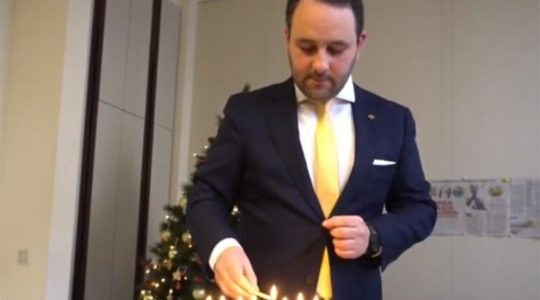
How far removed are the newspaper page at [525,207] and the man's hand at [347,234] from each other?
343 cm

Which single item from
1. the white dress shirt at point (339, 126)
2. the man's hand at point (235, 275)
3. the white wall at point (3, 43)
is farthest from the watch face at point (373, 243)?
the white wall at point (3, 43)

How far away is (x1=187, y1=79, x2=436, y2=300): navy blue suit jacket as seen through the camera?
44.4 inches

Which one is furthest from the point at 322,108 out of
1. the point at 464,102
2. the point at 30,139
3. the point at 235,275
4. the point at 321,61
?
the point at 464,102

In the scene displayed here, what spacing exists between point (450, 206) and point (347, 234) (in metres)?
3.53

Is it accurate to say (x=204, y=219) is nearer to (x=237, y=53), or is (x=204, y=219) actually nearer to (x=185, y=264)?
(x=185, y=264)

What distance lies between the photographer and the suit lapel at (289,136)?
1.14 m

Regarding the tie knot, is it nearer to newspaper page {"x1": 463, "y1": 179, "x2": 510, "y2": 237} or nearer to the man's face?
the man's face

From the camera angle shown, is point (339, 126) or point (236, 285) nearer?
point (236, 285)

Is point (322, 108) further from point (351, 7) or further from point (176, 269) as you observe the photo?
point (176, 269)

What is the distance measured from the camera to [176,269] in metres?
3.77

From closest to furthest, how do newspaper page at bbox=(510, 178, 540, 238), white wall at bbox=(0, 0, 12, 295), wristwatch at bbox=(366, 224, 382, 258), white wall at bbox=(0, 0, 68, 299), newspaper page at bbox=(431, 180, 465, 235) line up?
wristwatch at bbox=(366, 224, 382, 258) → white wall at bbox=(0, 0, 68, 299) → white wall at bbox=(0, 0, 12, 295) → newspaper page at bbox=(510, 178, 540, 238) → newspaper page at bbox=(431, 180, 465, 235)

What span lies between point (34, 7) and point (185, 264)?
190cm

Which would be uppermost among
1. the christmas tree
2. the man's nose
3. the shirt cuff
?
the man's nose

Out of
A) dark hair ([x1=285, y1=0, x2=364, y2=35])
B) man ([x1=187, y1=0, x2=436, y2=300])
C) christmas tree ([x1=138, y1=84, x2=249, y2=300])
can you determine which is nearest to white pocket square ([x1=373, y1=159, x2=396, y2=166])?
man ([x1=187, y1=0, x2=436, y2=300])
